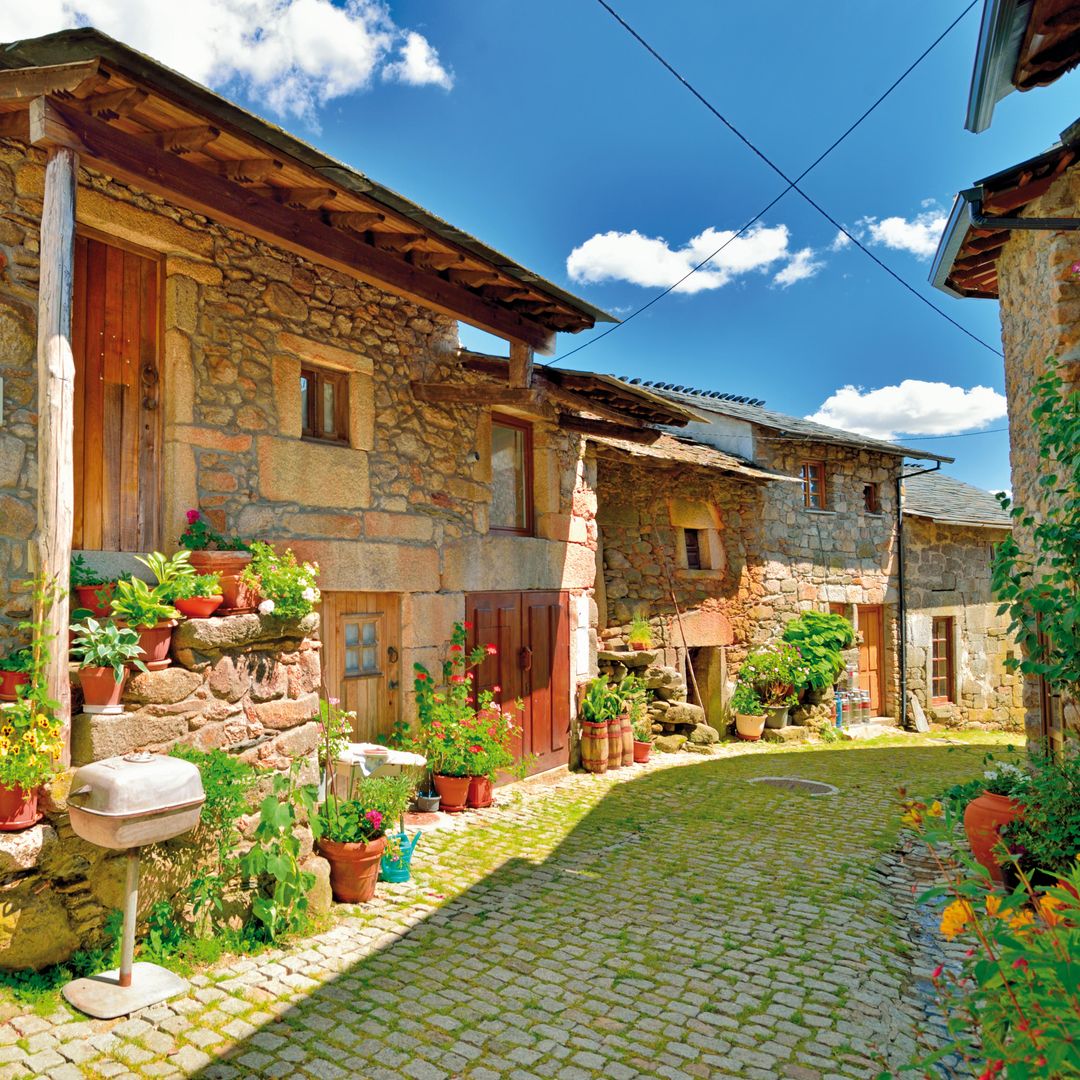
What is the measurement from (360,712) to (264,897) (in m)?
2.04

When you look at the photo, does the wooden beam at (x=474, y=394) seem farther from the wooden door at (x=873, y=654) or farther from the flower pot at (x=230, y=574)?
the wooden door at (x=873, y=654)

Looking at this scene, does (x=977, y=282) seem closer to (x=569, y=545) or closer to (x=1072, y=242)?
(x=1072, y=242)

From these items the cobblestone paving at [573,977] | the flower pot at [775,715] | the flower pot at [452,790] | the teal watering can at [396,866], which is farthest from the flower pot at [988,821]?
the flower pot at [775,715]

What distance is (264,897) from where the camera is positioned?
12.7 ft

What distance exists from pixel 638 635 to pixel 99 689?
7265 mm

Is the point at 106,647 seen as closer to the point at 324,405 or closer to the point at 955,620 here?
the point at 324,405

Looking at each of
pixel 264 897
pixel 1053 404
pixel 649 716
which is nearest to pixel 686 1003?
pixel 264 897

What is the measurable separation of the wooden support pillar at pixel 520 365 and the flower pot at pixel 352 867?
11.3ft

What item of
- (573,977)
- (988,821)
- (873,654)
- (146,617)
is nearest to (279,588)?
(146,617)

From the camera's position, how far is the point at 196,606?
3.84 metres

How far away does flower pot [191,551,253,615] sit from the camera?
4062 mm

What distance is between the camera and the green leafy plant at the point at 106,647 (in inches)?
135

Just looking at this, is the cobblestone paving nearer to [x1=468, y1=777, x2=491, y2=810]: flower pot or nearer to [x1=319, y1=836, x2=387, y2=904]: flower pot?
[x1=319, y1=836, x2=387, y2=904]: flower pot

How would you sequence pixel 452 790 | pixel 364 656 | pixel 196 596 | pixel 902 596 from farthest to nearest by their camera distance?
pixel 902 596 < pixel 452 790 < pixel 364 656 < pixel 196 596
